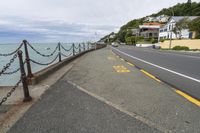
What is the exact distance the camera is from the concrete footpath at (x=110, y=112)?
118 inches

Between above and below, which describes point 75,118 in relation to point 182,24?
below

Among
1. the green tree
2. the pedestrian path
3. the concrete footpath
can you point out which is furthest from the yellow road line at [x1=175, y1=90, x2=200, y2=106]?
the green tree

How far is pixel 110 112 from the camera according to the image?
360 centimetres

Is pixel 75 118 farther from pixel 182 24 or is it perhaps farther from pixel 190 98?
pixel 182 24

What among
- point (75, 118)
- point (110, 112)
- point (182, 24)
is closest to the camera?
point (75, 118)

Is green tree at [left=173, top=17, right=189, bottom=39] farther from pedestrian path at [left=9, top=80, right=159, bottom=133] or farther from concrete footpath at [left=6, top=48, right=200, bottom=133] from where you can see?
pedestrian path at [left=9, top=80, right=159, bottom=133]

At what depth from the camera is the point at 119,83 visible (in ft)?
19.7

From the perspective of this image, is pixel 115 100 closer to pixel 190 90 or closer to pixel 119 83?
pixel 119 83

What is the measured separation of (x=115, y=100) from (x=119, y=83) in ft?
5.67

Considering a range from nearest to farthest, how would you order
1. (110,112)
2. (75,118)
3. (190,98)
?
(75,118) < (110,112) < (190,98)

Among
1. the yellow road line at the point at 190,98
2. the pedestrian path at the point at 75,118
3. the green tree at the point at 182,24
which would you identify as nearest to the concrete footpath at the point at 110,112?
the pedestrian path at the point at 75,118

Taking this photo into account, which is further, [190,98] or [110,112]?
[190,98]

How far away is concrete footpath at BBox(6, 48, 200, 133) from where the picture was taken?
3.01 meters

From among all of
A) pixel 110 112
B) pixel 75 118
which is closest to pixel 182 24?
pixel 110 112
